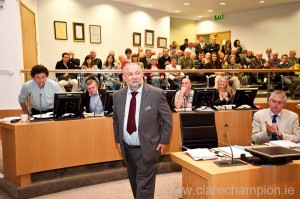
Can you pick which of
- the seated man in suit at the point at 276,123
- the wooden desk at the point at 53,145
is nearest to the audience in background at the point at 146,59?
the wooden desk at the point at 53,145

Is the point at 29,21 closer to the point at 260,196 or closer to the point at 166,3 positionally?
the point at 166,3

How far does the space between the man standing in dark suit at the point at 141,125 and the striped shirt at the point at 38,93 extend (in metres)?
1.47

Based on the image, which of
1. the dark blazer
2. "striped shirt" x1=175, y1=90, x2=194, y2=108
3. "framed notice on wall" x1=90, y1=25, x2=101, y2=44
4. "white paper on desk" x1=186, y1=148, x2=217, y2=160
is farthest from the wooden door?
"white paper on desk" x1=186, y1=148, x2=217, y2=160

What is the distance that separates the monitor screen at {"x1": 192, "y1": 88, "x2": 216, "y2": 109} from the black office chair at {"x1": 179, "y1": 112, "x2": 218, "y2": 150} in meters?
0.93

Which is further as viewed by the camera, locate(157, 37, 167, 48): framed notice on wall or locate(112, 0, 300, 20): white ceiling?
locate(157, 37, 167, 48): framed notice on wall

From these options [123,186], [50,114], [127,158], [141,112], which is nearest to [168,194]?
[123,186]

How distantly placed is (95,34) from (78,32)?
622mm

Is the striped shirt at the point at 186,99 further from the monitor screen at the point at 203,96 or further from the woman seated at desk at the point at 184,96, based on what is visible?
the monitor screen at the point at 203,96

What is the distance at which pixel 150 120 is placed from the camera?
2420 millimetres

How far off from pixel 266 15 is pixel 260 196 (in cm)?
1033

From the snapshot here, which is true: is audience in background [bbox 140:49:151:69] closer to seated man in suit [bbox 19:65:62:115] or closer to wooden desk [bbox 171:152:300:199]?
seated man in suit [bbox 19:65:62:115]

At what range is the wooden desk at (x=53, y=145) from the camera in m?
3.11

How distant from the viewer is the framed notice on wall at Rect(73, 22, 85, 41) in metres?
8.48

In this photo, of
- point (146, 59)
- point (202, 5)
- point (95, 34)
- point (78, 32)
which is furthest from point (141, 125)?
point (202, 5)
